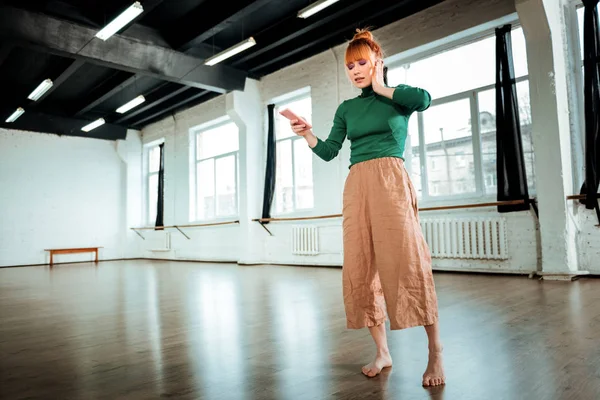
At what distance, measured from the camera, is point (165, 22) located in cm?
650

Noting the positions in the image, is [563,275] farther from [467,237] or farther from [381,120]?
[381,120]

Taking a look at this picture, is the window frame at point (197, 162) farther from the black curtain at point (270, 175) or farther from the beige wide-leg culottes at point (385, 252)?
the beige wide-leg culottes at point (385, 252)

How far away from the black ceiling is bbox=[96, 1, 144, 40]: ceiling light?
0.13 m

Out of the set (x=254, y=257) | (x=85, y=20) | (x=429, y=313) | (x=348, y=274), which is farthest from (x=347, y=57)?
(x=254, y=257)

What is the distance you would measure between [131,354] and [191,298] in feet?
5.81

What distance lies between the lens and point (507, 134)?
15.7 feet

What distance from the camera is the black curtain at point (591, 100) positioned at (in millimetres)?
4231

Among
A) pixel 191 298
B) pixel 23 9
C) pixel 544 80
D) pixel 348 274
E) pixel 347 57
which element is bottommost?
pixel 191 298

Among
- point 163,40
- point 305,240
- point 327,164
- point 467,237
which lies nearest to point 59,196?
point 163,40

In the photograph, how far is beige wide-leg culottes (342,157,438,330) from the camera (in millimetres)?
1368

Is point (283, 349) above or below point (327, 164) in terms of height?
below

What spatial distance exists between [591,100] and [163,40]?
606 centimetres

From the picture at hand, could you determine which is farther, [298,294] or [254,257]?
[254,257]

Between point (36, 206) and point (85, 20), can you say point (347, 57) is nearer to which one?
point (85, 20)
